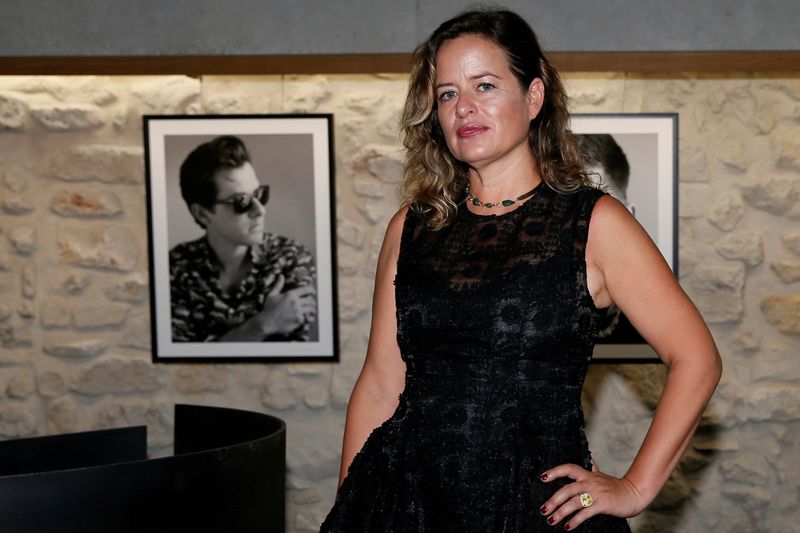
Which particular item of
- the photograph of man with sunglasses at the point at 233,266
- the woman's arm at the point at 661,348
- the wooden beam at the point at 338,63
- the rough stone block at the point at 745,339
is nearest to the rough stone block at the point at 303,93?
the photograph of man with sunglasses at the point at 233,266

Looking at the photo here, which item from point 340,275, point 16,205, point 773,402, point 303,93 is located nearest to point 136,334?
point 16,205

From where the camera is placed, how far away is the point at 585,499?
1.67 meters

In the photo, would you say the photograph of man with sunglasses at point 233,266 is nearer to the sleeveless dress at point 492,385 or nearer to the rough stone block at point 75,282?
the rough stone block at point 75,282

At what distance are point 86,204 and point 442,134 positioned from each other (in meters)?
2.00

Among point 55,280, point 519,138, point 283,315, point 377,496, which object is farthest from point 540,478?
point 55,280

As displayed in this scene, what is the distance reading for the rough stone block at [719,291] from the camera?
356 cm

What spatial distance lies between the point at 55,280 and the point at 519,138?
2.36m

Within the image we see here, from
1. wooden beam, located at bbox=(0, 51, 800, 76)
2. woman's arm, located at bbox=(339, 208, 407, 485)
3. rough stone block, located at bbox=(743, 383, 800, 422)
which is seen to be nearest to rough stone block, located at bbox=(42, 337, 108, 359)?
wooden beam, located at bbox=(0, 51, 800, 76)

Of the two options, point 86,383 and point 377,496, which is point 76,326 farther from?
point 377,496

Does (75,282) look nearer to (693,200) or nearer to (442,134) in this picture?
(442,134)

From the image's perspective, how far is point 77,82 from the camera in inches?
144

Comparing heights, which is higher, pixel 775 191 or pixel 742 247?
pixel 775 191

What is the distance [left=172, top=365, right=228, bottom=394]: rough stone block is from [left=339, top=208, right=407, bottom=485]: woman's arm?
5.81 feet

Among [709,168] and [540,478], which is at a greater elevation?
[709,168]
